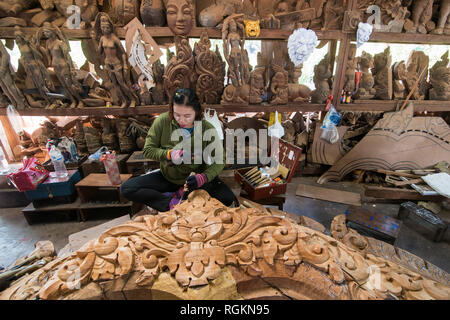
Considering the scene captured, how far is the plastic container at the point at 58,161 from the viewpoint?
9.68ft

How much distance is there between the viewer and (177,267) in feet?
2.83

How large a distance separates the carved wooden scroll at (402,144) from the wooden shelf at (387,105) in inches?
5.3

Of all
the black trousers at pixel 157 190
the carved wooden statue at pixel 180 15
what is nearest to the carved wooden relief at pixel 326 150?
the black trousers at pixel 157 190

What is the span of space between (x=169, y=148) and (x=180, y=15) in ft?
6.26

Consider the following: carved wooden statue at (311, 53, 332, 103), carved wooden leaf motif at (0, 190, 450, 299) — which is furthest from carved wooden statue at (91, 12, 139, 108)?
carved wooden statue at (311, 53, 332, 103)

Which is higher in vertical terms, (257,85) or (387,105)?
(257,85)

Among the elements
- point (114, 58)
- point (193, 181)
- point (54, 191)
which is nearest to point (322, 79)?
point (193, 181)

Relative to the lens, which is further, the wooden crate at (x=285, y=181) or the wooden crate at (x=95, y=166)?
the wooden crate at (x=95, y=166)

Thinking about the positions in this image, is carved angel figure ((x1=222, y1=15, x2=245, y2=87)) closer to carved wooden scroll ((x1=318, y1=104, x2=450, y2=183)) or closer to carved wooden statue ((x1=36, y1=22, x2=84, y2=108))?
carved wooden statue ((x1=36, y1=22, x2=84, y2=108))

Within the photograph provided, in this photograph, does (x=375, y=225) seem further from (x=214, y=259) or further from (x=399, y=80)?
(x=399, y=80)

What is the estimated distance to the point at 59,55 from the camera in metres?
2.98

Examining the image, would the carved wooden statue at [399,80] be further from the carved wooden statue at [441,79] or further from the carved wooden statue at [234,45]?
the carved wooden statue at [234,45]

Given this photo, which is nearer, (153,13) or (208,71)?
(153,13)

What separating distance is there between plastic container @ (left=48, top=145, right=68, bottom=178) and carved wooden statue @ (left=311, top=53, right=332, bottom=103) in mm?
4103
